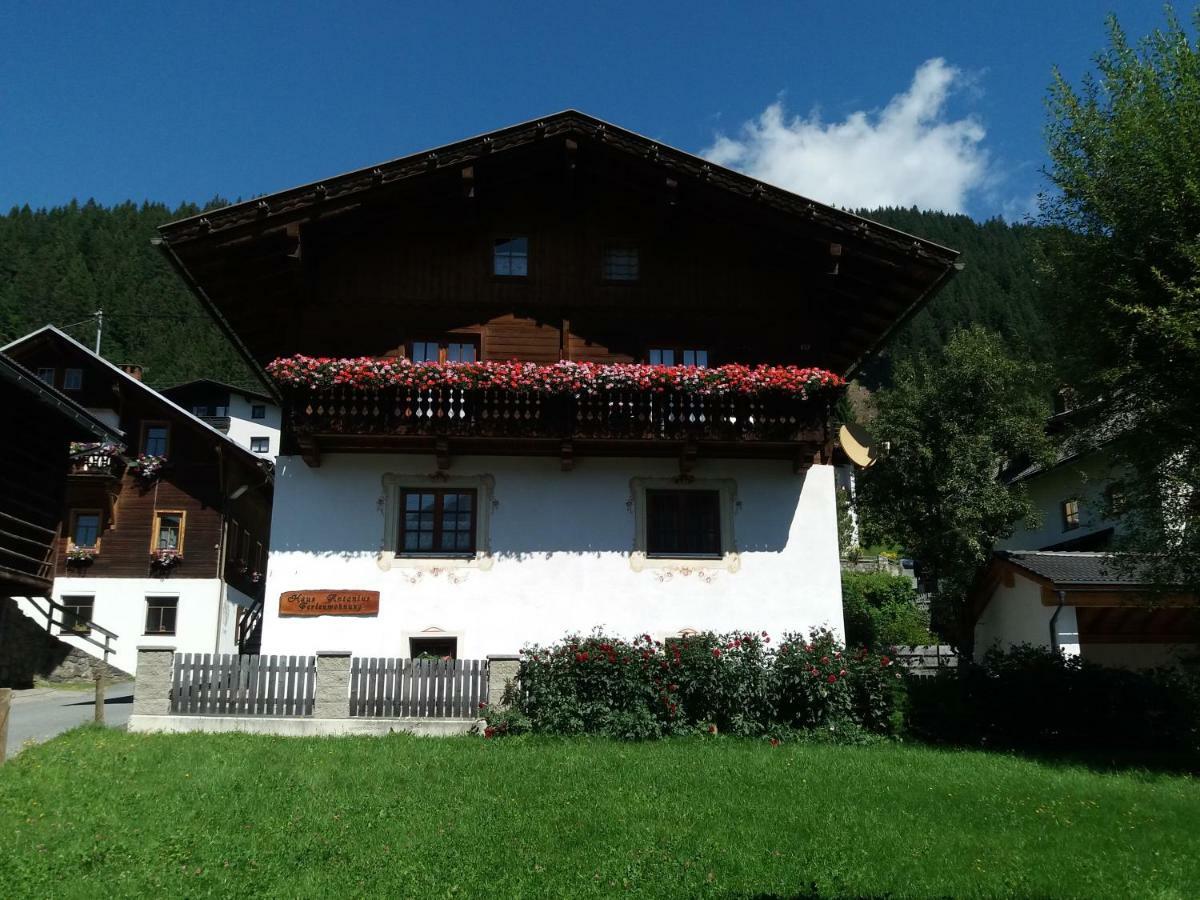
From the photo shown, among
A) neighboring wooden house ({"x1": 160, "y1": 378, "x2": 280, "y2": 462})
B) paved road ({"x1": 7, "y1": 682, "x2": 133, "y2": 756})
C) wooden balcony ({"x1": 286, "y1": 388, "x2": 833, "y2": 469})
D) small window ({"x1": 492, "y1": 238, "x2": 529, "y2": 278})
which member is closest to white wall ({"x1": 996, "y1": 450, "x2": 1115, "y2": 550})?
wooden balcony ({"x1": 286, "y1": 388, "x2": 833, "y2": 469})

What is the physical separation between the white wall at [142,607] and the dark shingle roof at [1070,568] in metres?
22.8

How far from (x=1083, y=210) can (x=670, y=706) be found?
32.4ft

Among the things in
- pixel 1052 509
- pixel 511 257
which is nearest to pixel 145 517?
pixel 511 257

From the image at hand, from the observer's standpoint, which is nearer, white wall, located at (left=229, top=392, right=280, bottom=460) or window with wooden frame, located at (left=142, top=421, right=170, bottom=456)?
window with wooden frame, located at (left=142, top=421, right=170, bottom=456)

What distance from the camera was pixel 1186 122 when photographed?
13.8 metres

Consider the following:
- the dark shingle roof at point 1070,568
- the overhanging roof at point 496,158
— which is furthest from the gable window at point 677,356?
the dark shingle roof at point 1070,568

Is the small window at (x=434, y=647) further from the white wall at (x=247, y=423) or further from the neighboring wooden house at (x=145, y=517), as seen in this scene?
the white wall at (x=247, y=423)

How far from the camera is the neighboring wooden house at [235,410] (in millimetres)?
54031

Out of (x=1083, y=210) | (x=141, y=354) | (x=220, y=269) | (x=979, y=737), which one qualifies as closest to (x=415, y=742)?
(x=979, y=737)

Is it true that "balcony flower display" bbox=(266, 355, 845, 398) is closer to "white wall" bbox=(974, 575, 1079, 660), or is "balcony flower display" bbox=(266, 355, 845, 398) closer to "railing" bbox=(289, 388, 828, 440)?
"railing" bbox=(289, 388, 828, 440)

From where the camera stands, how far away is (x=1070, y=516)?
31703mm

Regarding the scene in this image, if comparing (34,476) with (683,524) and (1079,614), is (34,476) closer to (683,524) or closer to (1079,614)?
(683,524)

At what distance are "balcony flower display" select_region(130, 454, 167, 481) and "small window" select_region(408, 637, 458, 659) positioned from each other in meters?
18.1

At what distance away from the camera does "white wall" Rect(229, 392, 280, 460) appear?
56.1 metres
